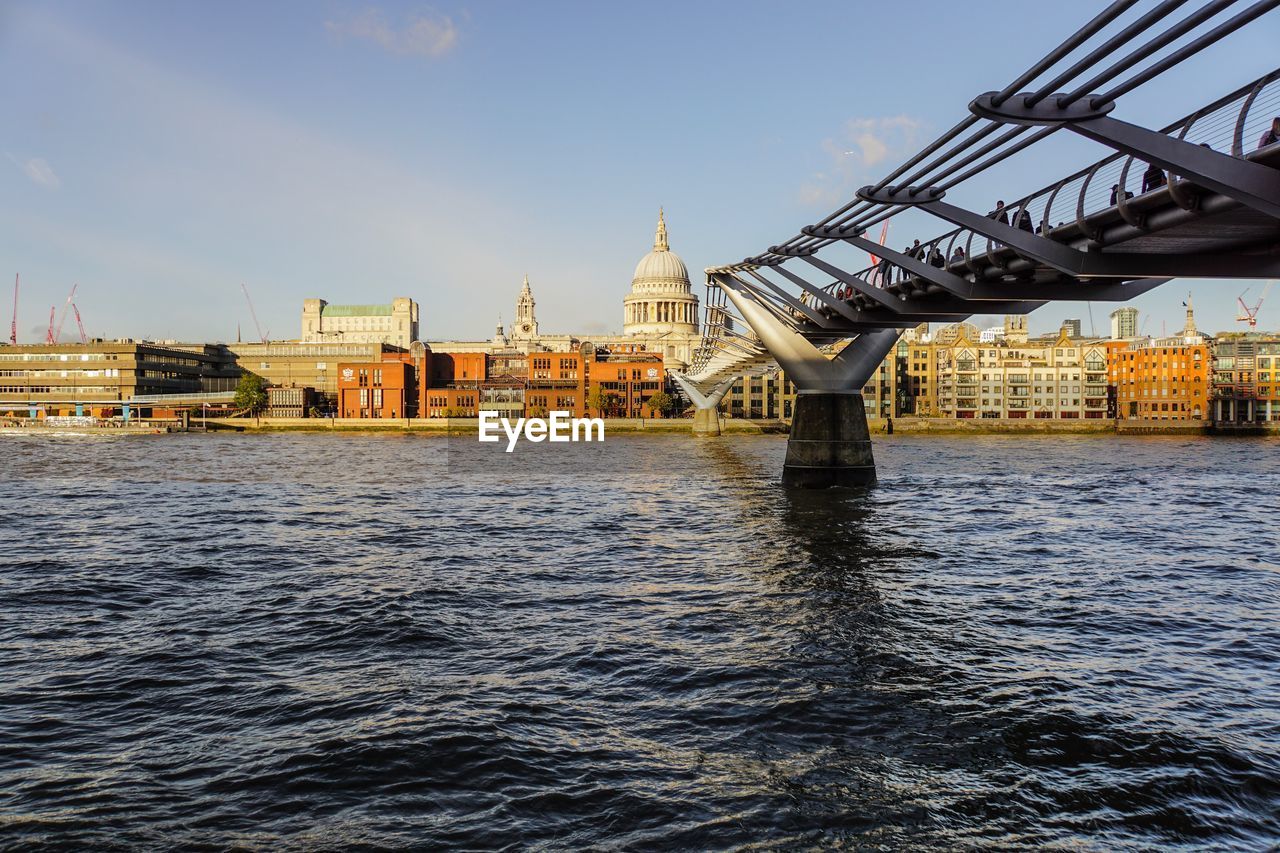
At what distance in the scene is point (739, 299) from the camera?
159 feet

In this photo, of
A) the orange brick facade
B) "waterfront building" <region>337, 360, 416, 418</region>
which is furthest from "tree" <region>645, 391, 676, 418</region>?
"waterfront building" <region>337, 360, 416, 418</region>

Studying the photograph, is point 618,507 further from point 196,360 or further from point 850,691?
point 196,360

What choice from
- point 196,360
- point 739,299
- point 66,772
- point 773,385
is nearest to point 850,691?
point 66,772

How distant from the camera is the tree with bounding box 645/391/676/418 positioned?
140 m

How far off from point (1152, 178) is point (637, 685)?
13.3m

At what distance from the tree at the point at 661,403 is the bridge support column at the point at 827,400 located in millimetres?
92762

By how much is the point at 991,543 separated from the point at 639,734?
19.8 metres

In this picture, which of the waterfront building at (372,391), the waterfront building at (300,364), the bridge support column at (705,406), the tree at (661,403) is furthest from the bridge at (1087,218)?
the waterfront building at (300,364)

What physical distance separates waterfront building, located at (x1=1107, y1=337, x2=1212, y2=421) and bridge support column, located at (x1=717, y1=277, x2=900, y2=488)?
4267 inches

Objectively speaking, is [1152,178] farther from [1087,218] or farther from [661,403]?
[661,403]

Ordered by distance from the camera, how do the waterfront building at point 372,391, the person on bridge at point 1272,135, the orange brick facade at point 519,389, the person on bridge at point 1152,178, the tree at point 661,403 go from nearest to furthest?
the person on bridge at point 1272,135, the person on bridge at point 1152,178, the tree at point 661,403, the waterfront building at point 372,391, the orange brick facade at point 519,389

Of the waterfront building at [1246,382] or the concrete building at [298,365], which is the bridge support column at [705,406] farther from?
the waterfront building at [1246,382]

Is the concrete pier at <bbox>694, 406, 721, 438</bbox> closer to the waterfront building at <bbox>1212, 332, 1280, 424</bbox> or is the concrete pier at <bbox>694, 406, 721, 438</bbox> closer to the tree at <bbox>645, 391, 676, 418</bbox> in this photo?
the tree at <bbox>645, 391, 676, 418</bbox>

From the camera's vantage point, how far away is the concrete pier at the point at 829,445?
46.6 meters
